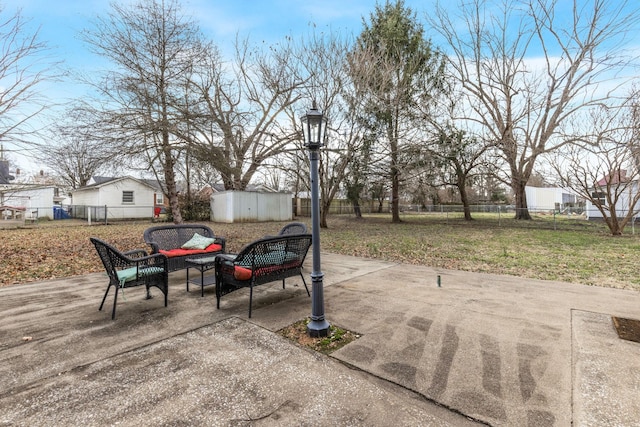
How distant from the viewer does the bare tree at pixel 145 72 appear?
854 cm

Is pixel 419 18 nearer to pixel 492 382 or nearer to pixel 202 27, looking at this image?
pixel 202 27

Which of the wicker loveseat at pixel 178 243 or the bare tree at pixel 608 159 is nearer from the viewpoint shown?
the wicker loveseat at pixel 178 243

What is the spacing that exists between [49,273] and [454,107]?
59.6 ft

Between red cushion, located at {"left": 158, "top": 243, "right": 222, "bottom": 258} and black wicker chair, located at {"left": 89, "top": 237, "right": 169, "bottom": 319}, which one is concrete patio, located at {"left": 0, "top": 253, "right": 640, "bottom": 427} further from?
red cushion, located at {"left": 158, "top": 243, "right": 222, "bottom": 258}

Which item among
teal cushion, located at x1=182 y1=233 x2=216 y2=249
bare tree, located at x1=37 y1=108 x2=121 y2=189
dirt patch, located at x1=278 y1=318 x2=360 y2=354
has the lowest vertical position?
dirt patch, located at x1=278 y1=318 x2=360 y2=354

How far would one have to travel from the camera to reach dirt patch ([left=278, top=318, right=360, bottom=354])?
2.84 meters

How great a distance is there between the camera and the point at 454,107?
1678 centimetres

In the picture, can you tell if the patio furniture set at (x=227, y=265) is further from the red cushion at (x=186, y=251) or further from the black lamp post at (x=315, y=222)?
the black lamp post at (x=315, y=222)

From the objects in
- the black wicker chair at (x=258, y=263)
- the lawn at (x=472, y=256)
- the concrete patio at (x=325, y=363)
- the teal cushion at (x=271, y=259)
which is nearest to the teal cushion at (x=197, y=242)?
the concrete patio at (x=325, y=363)

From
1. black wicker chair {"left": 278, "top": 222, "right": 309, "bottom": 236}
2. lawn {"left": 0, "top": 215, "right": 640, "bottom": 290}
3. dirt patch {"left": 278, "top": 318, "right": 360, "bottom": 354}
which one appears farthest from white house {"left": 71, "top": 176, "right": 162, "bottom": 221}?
dirt patch {"left": 278, "top": 318, "right": 360, "bottom": 354}

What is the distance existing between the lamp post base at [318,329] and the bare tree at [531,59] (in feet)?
48.9

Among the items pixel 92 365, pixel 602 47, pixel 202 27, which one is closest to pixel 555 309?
pixel 92 365

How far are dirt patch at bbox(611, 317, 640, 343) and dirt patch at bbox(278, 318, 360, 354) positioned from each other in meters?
2.67

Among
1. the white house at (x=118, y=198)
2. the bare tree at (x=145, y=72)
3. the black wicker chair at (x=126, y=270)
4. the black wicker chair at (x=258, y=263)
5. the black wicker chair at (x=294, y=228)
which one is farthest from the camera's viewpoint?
the white house at (x=118, y=198)
